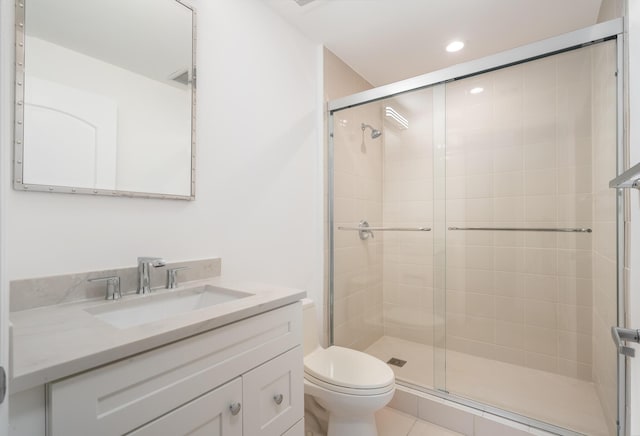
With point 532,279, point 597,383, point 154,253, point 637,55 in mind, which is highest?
point 637,55

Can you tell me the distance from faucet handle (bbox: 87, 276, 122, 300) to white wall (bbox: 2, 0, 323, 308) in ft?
0.18

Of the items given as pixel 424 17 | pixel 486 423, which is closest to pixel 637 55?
pixel 424 17

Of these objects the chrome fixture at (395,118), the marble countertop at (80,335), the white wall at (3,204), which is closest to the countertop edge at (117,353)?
the marble countertop at (80,335)

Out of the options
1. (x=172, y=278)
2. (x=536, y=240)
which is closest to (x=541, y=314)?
(x=536, y=240)

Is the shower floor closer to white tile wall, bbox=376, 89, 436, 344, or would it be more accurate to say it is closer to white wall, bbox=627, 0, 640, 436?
white tile wall, bbox=376, 89, 436, 344

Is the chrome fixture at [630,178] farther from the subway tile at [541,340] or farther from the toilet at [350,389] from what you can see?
the subway tile at [541,340]

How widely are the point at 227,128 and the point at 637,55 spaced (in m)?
1.62

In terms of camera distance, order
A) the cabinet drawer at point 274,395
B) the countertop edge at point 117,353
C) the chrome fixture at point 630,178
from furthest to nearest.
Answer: the cabinet drawer at point 274,395 → the chrome fixture at point 630,178 → the countertop edge at point 117,353

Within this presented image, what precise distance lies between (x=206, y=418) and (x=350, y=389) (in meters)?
0.73

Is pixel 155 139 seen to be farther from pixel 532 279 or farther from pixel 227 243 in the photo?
pixel 532 279

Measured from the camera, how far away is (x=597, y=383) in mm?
1663

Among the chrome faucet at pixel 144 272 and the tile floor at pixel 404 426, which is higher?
the chrome faucet at pixel 144 272

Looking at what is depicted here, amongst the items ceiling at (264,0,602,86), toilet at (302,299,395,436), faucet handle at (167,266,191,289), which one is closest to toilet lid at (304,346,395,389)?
toilet at (302,299,395,436)

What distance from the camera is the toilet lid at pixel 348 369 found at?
4.49ft
